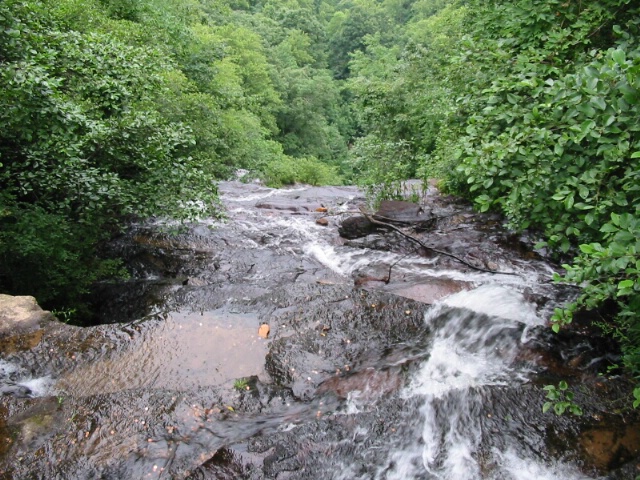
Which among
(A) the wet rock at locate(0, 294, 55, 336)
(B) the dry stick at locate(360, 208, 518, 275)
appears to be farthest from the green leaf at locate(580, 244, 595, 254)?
(A) the wet rock at locate(0, 294, 55, 336)

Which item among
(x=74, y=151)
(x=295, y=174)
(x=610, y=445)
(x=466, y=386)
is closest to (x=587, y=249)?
(x=610, y=445)

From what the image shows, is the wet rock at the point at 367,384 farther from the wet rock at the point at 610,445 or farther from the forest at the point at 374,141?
the forest at the point at 374,141

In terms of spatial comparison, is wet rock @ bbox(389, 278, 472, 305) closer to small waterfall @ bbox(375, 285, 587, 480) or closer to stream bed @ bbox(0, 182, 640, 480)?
stream bed @ bbox(0, 182, 640, 480)

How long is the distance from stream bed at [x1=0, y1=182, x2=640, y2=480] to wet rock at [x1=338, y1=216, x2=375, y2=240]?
2375mm

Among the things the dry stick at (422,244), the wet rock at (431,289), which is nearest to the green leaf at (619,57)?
the wet rock at (431,289)

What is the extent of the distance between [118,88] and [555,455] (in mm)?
7677

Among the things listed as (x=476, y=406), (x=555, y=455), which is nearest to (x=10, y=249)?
(x=476, y=406)

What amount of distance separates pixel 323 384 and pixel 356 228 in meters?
5.68

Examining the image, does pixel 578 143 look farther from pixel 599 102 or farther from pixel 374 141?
pixel 374 141

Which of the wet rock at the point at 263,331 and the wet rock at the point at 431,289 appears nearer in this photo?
the wet rock at the point at 263,331

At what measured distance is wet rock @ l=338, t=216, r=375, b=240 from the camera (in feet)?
33.4

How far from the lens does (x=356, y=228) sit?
1026 centimetres

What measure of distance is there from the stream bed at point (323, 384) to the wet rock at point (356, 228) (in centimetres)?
238

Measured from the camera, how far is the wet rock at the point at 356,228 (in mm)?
10172
